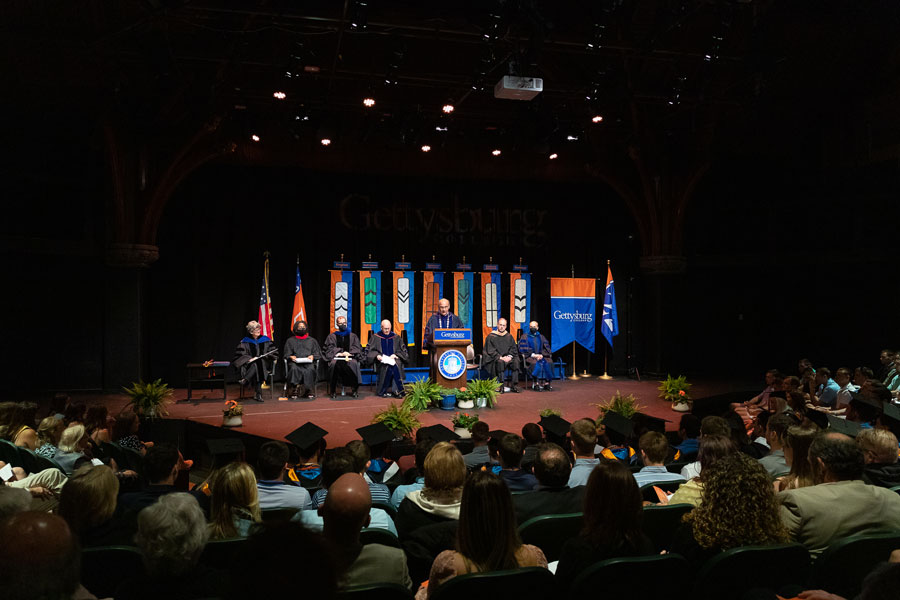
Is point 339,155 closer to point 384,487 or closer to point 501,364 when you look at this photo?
point 501,364

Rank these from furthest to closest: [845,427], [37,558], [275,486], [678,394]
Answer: [678,394] → [845,427] → [275,486] → [37,558]

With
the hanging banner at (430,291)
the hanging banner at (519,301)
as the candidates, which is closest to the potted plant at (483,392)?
Answer: the hanging banner at (430,291)

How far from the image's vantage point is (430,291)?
41.6ft

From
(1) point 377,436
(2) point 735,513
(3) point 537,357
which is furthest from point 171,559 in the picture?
(3) point 537,357

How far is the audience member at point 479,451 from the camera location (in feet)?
13.2

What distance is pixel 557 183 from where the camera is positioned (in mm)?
13352

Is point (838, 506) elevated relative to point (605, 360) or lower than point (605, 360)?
elevated

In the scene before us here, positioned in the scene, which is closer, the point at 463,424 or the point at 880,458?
the point at 880,458

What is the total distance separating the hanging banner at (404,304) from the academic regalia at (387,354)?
161 cm

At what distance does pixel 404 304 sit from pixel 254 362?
358cm

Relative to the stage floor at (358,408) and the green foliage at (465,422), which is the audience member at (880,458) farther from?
the stage floor at (358,408)

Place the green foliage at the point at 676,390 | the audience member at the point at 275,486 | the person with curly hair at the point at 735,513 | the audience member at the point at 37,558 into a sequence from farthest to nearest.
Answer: the green foliage at the point at 676,390, the audience member at the point at 275,486, the person with curly hair at the point at 735,513, the audience member at the point at 37,558

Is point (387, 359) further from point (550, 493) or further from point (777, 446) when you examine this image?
point (550, 493)

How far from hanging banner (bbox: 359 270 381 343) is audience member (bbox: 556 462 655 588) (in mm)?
10324
